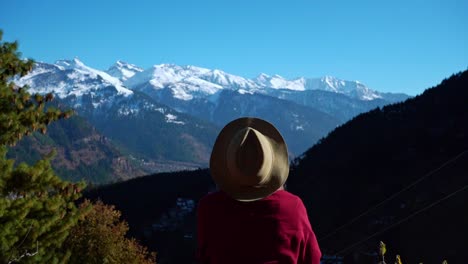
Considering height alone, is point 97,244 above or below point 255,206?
below

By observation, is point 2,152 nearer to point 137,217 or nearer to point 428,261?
point 428,261

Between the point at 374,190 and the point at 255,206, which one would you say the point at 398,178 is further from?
the point at 255,206

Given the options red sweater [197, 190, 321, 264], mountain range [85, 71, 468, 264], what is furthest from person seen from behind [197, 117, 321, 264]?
mountain range [85, 71, 468, 264]

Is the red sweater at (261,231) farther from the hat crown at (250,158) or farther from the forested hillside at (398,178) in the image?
the forested hillside at (398,178)

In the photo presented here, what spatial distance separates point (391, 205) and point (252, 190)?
4323 inches

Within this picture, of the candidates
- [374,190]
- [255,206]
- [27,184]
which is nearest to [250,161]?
[255,206]

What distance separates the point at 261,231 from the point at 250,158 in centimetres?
56

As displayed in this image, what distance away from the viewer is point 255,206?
402 cm

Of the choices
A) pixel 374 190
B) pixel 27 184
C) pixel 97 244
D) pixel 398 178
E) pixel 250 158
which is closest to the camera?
pixel 250 158

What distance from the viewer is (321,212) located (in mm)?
111938

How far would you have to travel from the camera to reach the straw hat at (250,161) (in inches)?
154

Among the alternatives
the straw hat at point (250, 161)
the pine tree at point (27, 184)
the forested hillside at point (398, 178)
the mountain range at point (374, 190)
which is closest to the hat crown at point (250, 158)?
the straw hat at point (250, 161)

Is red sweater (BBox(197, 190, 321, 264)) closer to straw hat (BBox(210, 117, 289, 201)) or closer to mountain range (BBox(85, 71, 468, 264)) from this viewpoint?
straw hat (BBox(210, 117, 289, 201))

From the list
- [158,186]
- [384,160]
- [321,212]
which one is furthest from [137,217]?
[384,160]
